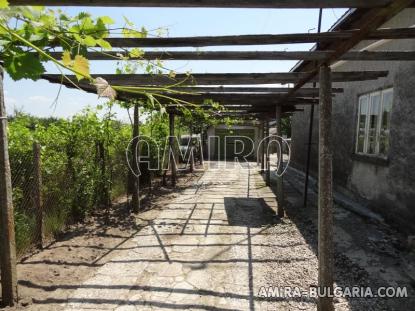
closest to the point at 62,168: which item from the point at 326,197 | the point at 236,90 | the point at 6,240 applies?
the point at 6,240

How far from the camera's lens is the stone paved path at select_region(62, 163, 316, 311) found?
3.73 meters

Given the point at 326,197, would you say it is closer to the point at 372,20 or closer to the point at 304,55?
the point at 304,55

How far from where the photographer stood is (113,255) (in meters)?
5.11

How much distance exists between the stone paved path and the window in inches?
108

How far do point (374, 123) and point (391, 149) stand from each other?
4.04 ft

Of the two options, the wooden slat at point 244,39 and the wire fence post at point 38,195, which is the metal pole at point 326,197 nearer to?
the wooden slat at point 244,39

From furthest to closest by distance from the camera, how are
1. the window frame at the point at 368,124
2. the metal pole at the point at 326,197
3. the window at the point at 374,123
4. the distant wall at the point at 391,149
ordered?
1. the window frame at the point at 368,124
2. the window at the point at 374,123
3. the distant wall at the point at 391,149
4. the metal pole at the point at 326,197

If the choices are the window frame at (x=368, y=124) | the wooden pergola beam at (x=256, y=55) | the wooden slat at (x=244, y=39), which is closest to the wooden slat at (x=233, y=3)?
the wooden slat at (x=244, y=39)

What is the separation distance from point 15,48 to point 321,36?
7.81 ft

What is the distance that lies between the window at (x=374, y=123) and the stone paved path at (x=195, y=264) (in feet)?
8.96

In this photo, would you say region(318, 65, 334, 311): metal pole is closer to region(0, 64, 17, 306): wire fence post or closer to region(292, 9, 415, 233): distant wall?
region(292, 9, 415, 233): distant wall

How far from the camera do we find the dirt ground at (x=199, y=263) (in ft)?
12.3

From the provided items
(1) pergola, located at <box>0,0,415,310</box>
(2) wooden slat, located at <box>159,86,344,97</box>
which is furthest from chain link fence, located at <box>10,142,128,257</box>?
(2) wooden slat, located at <box>159,86,344,97</box>

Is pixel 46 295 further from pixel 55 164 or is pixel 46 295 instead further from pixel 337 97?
pixel 337 97
